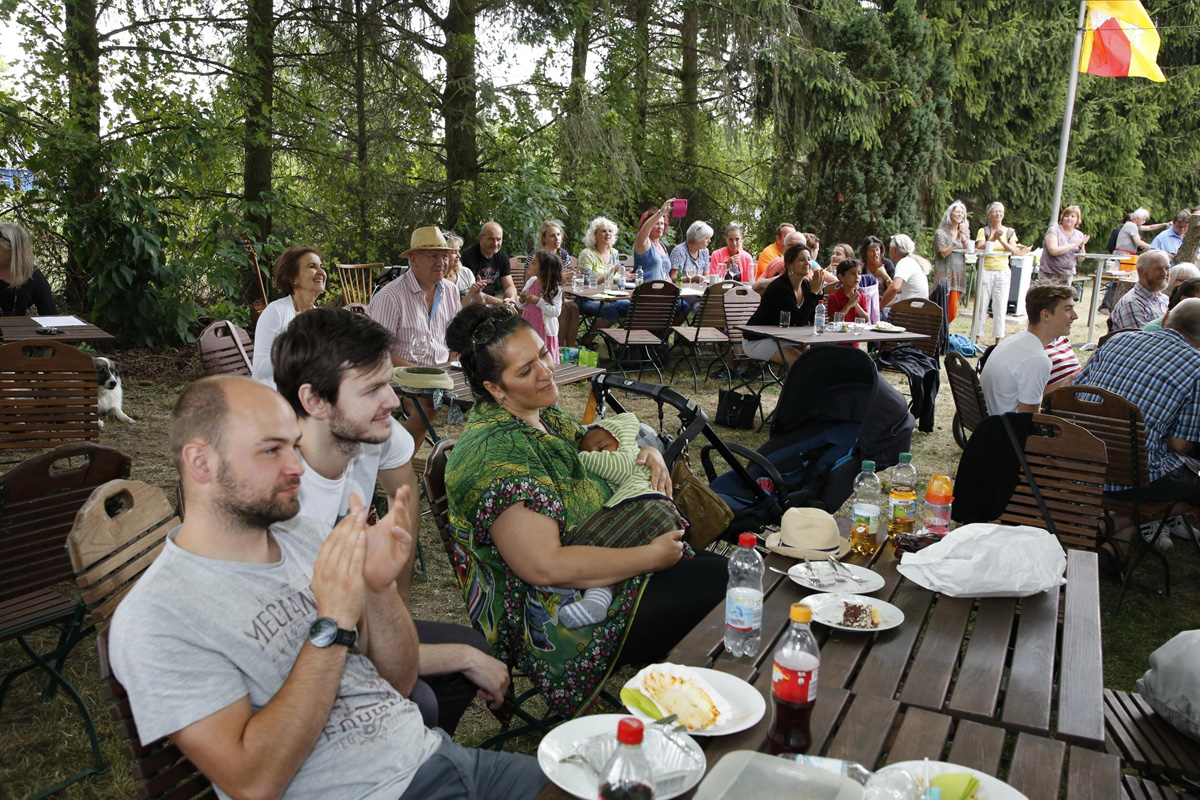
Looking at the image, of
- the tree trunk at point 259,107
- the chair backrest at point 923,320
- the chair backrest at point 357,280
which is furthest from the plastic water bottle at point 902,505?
the chair backrest at point 357,280

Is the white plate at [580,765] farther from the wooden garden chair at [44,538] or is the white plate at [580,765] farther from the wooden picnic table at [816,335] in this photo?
the wooden picnic table at [816,335]

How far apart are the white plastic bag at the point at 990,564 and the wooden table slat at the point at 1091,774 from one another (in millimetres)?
634

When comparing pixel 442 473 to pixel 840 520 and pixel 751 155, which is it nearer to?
pixel 840 520

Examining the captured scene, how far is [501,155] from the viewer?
451 inches

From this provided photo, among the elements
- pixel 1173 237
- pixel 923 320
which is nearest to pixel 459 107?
pixel 923 320

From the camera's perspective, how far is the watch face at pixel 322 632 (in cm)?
153

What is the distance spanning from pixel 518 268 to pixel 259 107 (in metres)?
3.42

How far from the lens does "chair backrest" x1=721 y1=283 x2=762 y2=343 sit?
8805 mm

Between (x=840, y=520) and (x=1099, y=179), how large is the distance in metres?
18.8

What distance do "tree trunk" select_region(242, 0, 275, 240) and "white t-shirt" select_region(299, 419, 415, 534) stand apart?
24.0ft

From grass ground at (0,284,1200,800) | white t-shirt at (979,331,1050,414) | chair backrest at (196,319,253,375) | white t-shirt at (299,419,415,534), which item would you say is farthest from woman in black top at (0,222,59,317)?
white t-shirt at (979,331,1050,414)

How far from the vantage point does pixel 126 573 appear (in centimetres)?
190

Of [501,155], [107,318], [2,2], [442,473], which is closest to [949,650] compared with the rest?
[442,473]

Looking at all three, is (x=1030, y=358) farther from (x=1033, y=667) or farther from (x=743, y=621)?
(x=743, y=621)
